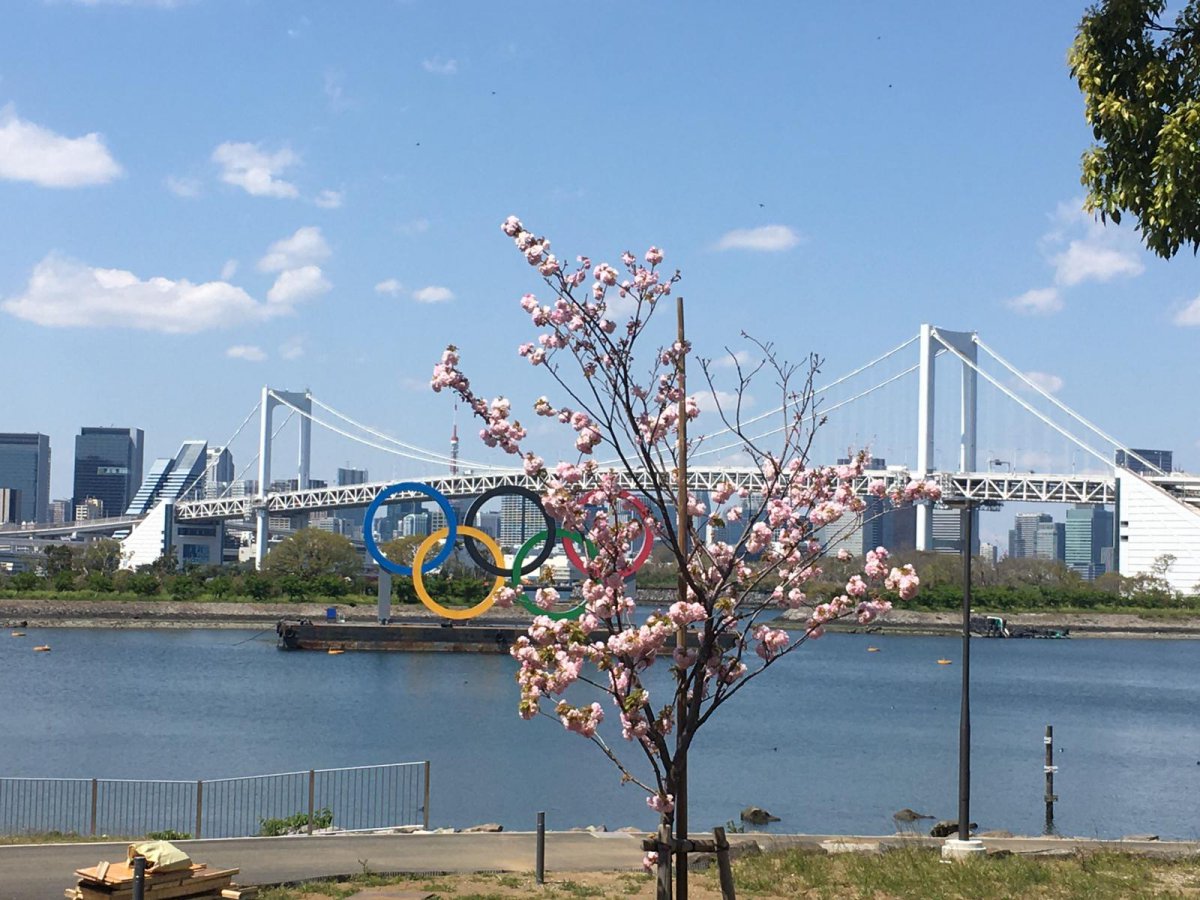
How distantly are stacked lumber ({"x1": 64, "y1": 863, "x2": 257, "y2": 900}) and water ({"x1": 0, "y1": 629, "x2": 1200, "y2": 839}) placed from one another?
9.63 metres

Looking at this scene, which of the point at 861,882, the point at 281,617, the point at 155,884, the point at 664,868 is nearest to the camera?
the point at 664,868

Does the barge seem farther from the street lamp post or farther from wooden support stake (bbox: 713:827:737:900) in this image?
wooden support stake (bbox: 713:827:737:900)

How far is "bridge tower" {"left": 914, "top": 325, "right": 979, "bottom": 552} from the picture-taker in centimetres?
7981

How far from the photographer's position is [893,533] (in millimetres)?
142000

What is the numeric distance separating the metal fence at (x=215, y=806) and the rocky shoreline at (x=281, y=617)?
48.2 m

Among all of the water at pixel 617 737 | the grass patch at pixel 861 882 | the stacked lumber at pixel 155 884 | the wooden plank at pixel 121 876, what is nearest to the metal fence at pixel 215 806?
the water at pixel 617 737

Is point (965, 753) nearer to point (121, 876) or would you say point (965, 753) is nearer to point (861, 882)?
point (861, 882)

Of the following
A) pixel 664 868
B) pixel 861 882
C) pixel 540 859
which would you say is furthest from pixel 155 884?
pixel 861 882

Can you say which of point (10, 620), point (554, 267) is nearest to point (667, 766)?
point (554, 267)

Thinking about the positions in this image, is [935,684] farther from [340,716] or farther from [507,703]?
[340,716]

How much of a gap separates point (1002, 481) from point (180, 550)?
59.9 meters

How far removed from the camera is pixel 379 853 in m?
11.9

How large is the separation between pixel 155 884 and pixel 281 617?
66.6m

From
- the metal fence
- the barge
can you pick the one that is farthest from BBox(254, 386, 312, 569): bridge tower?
the metal fence
